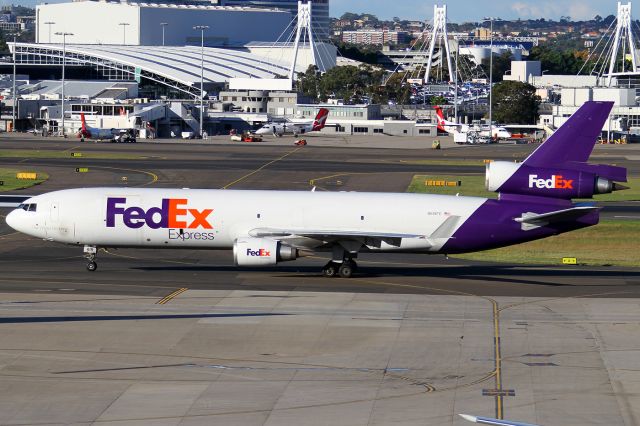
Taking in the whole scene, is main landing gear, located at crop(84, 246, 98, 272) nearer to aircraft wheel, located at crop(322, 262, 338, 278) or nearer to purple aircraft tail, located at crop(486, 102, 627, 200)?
aircraft wheel, located at crop(322, 262, 338, 278)

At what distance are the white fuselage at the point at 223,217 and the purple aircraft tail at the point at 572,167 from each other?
10.5 feet

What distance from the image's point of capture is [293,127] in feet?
627

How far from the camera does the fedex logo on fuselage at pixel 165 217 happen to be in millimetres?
52375

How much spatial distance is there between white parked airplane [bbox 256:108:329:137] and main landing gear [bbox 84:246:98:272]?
13526 centimetres

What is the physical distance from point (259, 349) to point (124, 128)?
5683 inches

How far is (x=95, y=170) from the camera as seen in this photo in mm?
107188

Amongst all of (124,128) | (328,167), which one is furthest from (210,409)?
(124,128)

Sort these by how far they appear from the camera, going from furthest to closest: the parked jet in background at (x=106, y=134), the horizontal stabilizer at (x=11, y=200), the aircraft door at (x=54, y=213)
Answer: the parked jet in background at (x=106, y=134) < the horizontal stabilizer at (x=11, y=200) < the aircraft door at (x=54, y=213)

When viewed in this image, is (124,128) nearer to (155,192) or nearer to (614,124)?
(614,124)

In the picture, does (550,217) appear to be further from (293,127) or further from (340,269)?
(293,127)

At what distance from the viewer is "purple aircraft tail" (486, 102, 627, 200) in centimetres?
5178

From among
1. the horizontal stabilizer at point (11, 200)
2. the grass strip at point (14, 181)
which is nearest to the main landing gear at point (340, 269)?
the horizontal stabilizer at point (11, 200)

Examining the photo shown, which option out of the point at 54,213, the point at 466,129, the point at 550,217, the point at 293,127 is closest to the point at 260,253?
the point at 54,213

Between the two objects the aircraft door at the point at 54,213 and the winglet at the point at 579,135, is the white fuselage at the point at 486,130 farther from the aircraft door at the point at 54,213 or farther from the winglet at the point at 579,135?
the aircraft door at the point at 54,213
